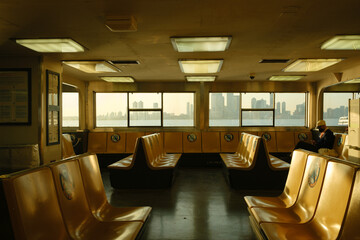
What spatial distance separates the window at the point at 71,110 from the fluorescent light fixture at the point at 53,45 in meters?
4.34

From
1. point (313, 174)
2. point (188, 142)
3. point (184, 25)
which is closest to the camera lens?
point (313, 174)

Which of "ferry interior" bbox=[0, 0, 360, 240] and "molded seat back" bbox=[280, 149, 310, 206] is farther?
"molded seat back" bbox=[280, 149, 310, 206]

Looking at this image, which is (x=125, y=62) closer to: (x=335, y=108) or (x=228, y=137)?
(x=228, y=137)

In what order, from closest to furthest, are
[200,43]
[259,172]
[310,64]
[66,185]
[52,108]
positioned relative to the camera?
[66,185], [200,43], [259,172], [52,108], [310,64]

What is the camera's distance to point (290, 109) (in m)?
8.52

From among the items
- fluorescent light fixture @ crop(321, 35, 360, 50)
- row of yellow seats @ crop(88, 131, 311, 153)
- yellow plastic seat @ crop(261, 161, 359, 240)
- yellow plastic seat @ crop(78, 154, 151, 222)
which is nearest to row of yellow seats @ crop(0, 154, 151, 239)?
yellow plastic seat @ crop(78, 154, 151, 222)

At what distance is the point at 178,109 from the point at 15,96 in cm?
476

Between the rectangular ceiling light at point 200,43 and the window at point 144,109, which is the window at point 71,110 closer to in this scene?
the window at point 144,109

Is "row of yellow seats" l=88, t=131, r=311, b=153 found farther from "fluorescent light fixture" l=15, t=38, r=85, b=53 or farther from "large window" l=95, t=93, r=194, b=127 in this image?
"fluorescent light fixture" l=15, t=38, r=85, b=53

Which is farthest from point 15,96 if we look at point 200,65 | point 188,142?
point 188,142

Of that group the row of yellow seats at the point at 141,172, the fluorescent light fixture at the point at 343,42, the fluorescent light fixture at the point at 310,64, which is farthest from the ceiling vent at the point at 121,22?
the fluorescent light fixture at the point at 310,64

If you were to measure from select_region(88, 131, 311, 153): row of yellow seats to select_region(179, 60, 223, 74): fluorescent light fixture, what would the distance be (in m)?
2.60

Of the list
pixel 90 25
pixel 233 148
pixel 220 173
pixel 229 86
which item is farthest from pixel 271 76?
pixel 90 25

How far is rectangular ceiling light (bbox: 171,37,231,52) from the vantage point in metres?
3.62
